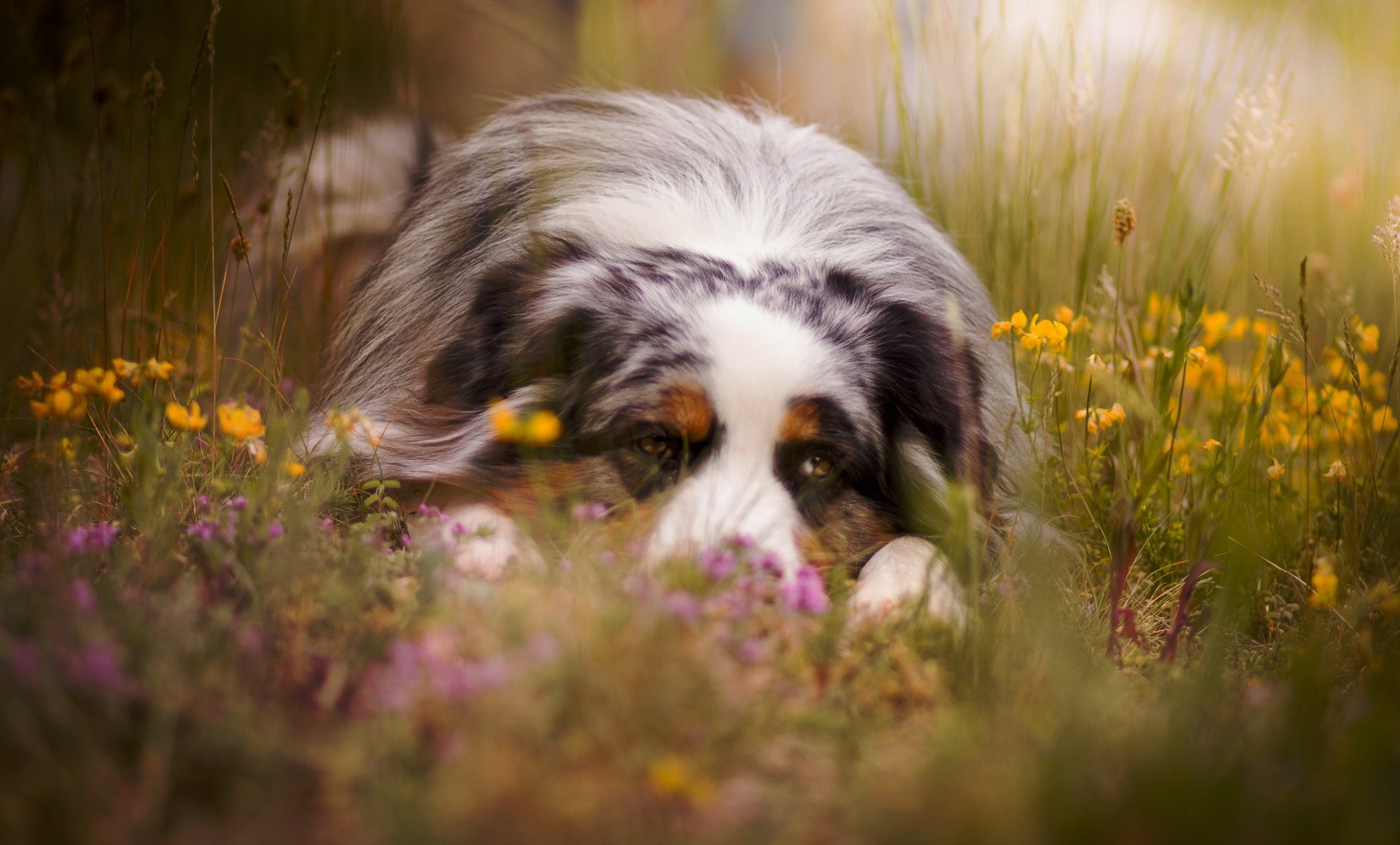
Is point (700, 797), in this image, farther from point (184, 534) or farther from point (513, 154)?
point (513, 154)

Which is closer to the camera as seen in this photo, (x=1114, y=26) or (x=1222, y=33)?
(x=1222, y=33)

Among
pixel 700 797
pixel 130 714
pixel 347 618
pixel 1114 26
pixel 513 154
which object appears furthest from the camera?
A: pixel 1114 26

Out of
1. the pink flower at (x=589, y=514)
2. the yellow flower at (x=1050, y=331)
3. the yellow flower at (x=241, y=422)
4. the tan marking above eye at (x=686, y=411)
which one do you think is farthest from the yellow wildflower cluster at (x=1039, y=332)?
the yellow flower at (x=241, y=422)

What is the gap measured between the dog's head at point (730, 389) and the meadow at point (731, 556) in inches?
8.3

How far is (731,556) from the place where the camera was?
6.68 feet

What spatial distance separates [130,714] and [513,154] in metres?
2.42

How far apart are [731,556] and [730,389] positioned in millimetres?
494

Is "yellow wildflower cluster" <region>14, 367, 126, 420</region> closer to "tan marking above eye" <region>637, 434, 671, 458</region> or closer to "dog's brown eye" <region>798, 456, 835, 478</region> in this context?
"tan marking above eye" <region>637, 434, 671, 458</region>

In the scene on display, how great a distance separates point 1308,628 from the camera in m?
2.32

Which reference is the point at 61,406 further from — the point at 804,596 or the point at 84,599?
the point at 804,596

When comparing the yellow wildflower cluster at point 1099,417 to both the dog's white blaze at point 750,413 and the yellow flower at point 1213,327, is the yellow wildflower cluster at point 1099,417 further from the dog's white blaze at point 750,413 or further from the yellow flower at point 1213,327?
the dog's white blaze at point 750,413

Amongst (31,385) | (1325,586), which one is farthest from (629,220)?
(1325,586)

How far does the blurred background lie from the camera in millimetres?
3289

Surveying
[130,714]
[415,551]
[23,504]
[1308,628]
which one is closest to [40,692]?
[130,714]
